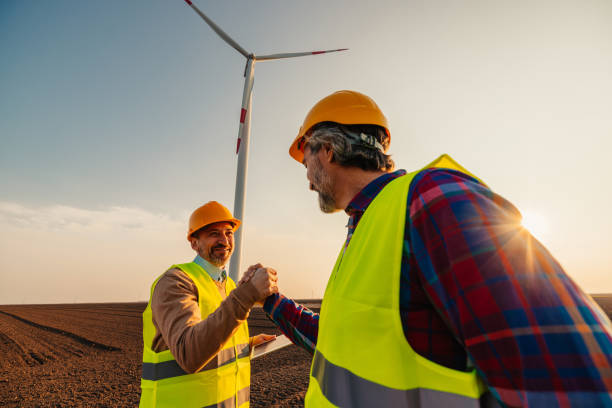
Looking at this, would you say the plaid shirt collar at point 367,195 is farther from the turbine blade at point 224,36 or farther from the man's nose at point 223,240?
the turbine blade at point 224,36

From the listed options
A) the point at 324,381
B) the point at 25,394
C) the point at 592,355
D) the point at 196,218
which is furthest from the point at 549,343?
the point at 25,394

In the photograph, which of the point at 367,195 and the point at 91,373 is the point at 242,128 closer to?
the point at 367,195

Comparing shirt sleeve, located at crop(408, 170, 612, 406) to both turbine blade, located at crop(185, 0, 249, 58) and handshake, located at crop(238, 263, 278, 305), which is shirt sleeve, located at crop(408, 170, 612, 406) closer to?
handshake, located at crop(238, 263, 278, 305)

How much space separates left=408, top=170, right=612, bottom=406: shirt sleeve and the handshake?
1.98m

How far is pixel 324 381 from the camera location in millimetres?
1424

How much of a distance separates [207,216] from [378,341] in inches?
146

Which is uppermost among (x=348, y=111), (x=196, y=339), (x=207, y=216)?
(x=348, y=111)

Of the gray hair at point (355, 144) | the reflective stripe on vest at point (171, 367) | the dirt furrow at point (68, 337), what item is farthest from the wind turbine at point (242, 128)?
the dirt furrow at point (68, 337)

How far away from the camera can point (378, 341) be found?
119 centimetres

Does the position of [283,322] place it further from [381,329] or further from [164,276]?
[381,329]

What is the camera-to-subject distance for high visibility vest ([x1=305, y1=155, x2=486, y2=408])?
1067mm

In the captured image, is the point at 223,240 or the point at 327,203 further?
the point at 223,240

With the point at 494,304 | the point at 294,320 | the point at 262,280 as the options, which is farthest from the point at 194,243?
the point at 494,304

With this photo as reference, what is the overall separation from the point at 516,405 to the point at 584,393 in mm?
167
